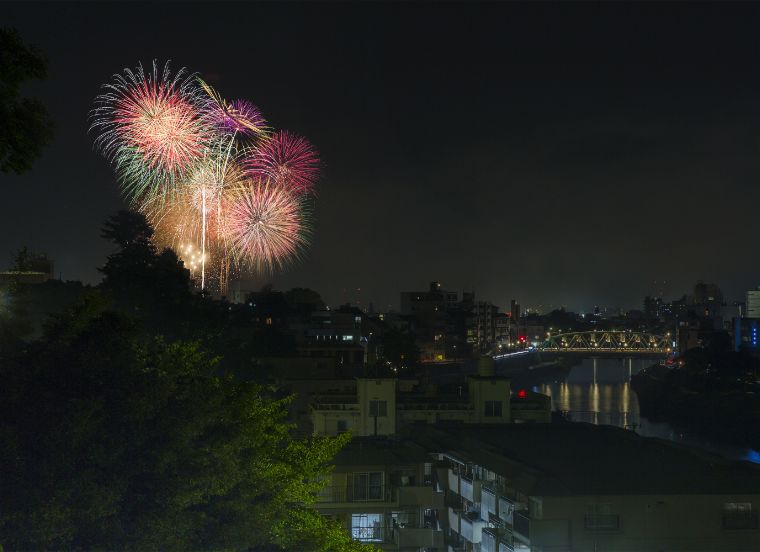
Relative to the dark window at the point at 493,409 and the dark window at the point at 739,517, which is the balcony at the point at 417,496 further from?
the dark window at the point at 493,409

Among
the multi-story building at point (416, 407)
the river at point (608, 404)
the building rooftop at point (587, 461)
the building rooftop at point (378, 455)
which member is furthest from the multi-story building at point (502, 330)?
the building rooftop at point (378, 455)

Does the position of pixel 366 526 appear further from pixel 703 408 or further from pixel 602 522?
pixel 703 408

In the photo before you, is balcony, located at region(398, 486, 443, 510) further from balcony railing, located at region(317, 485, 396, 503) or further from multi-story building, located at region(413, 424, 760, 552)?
multi-story building, located at region(413, 424, 760, 552)

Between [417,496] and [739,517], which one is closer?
[739,517]

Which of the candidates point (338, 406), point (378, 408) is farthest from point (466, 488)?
point (338, 406)

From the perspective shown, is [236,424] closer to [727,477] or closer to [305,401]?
[727,477]

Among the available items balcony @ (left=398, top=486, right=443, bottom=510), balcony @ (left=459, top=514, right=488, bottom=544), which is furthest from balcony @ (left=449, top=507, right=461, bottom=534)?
balcony @ (left=398, top=486, right=443, bottom=510)

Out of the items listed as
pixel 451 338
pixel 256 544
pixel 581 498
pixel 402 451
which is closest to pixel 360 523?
pixel 402 451
